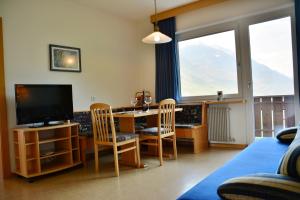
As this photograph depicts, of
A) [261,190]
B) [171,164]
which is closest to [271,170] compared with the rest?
[261,190]

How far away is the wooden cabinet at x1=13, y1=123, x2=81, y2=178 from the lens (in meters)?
3.06

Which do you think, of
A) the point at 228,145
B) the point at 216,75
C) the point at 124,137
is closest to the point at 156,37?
the point at 124,137

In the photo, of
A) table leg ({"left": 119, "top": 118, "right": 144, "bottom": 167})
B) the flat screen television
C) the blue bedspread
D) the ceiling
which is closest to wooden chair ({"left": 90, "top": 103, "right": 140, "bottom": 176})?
table leg ({"left": 119, "top": 118, "right": 144, "bottom": 167})

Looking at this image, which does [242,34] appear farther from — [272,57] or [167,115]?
[167,115]

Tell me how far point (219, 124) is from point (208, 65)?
1129 mm

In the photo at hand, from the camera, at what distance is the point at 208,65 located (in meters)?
4.55

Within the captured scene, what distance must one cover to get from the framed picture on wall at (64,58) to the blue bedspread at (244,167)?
3.08 metres

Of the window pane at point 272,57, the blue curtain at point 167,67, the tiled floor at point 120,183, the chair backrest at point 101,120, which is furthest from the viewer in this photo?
the blue curtain at point 167,67

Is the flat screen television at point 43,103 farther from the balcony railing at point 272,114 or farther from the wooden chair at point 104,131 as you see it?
the balcony railing at point 272,114

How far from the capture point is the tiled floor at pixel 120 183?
247cm

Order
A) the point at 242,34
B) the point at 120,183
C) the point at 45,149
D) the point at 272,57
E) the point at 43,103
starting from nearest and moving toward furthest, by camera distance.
Answer: the point at 120,183 → the point at 43,103 → the point at 45,149 → the point at 272,57 → the point at 242,34

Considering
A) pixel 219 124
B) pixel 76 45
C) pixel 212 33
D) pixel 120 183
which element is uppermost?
pixel 212 33

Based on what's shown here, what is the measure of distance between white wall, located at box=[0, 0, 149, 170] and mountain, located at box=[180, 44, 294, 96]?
0.89m

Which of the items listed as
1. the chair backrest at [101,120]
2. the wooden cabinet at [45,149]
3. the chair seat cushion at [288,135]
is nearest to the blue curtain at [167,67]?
the chair backrest at [101,120]
